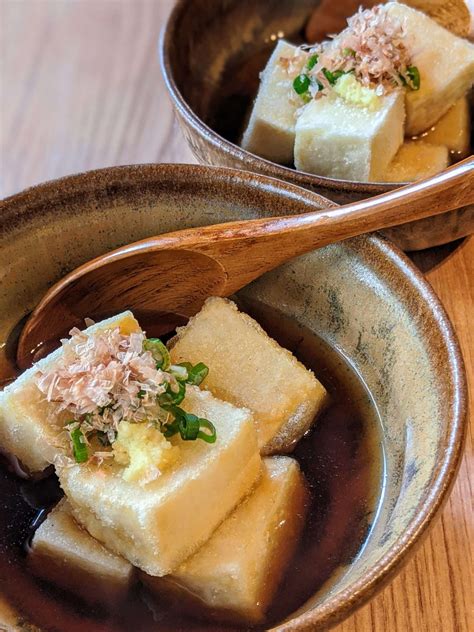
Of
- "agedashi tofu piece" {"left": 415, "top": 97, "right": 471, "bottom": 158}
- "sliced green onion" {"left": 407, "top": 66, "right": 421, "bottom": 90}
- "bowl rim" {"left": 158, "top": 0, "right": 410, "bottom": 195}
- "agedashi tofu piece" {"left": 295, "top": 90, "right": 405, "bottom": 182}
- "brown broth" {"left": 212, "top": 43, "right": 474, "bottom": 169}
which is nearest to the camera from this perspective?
"bowl rim" {"left": 158, "top": 0, "right": 410, "bottom": 195}

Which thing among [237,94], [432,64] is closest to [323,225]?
[432,64]

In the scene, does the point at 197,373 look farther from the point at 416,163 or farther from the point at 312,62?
the point at 312,62

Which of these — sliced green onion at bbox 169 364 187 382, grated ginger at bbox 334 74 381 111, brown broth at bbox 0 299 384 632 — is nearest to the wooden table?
brown broth at bbox 0 299 384 632

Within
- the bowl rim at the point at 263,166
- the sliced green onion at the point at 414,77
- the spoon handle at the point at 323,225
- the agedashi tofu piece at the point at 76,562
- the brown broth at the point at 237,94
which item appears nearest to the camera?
the agedashi tofu piece at the point at 76,562

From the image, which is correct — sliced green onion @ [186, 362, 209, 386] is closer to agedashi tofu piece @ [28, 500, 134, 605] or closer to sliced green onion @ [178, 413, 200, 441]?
sliced green onion @ [178, 413, 200, 441]

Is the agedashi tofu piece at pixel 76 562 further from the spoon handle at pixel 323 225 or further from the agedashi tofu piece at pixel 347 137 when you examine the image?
the agedashi tofu piece at pixel 347 137

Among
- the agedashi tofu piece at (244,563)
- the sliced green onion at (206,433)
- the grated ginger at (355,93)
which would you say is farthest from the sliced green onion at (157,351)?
the grated ginger at (355,93)
